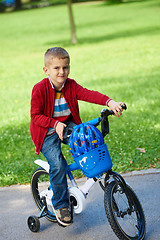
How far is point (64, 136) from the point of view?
3545 mm

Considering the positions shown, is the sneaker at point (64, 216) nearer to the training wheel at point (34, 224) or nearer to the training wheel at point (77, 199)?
the training wheel at point (77, 199)

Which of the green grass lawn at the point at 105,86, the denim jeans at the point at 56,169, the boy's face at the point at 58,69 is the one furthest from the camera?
the green grass lawn at the point at 105,86

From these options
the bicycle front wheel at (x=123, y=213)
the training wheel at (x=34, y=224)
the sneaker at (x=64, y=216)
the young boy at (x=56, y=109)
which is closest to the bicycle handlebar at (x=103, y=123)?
the young boy at (x=56, y=109)

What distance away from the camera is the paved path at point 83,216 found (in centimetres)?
402

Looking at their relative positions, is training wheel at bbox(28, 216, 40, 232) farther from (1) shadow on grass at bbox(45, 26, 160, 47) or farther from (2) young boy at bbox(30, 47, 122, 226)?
(1) shadow on grass at bbox(45, 26, 160, 47)

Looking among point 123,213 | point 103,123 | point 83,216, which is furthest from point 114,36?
point 123,213

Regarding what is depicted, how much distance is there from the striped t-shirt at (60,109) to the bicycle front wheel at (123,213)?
83 cm

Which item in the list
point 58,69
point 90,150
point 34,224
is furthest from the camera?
point 34,224

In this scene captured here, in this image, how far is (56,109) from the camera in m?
3.84

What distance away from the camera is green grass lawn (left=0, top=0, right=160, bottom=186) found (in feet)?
20.2

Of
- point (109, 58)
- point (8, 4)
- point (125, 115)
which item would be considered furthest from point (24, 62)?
point (8, 4)

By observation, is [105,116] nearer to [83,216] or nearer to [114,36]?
[83,216]

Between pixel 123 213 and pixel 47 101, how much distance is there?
1.27 metres

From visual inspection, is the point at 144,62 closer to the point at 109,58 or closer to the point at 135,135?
the point at 109,58
